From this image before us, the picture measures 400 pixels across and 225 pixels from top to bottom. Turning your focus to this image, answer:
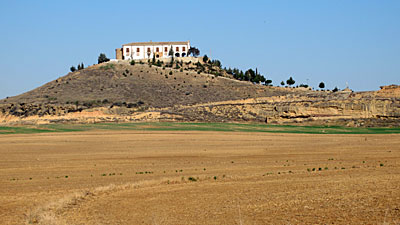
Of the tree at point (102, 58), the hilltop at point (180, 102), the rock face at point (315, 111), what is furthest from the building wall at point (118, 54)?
the rock face at point (315, 111)

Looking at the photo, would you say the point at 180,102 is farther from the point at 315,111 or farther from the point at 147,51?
the point at 147,51

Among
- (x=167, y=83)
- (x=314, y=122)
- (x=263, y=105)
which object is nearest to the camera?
(x=314, y=122)

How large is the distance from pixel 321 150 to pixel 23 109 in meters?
55.4

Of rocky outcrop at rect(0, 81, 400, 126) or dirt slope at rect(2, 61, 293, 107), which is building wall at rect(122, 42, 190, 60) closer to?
dirt slope at rect(2, 61, 293, 107)

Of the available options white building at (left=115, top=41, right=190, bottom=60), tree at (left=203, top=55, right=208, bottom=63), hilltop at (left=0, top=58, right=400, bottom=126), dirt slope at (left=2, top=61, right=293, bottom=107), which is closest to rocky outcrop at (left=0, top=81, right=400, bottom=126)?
hilltop at (left=0, top=58, right=400, bottom=126)

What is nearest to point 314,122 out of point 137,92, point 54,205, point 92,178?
point 137,92

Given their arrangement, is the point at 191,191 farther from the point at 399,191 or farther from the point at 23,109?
the point at 23,109

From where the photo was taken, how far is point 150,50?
13412 centimetres

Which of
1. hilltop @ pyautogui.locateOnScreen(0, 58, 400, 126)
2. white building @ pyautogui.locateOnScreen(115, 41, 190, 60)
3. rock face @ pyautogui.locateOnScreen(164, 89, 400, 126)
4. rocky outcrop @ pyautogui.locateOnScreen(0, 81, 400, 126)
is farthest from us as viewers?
white building @ pyautogui.locateOnScreen(115, 41, 190, 60)

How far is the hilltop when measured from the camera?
70312 mm

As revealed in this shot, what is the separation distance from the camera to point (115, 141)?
4525cm

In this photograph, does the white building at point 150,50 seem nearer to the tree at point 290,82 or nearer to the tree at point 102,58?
the tree at point 102,58

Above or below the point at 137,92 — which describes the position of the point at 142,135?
below

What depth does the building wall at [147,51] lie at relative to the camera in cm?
13238
